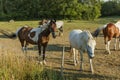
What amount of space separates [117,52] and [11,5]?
49.1 meters

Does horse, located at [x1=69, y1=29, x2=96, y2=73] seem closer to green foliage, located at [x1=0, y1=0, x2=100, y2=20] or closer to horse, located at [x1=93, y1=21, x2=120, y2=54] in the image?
horse, located at [x1=93, y1=21, x2=120, y2=54]

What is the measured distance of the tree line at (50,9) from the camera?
51.6 meters

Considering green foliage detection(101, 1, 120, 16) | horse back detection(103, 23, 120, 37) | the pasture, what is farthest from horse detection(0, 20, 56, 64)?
green foliage detection(101, 1, 120, 16)

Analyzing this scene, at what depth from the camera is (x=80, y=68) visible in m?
10.2

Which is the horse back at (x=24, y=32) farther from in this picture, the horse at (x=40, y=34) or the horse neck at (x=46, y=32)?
the horse neck at (x=46, y=32)

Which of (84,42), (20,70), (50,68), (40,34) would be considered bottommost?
(50,68)

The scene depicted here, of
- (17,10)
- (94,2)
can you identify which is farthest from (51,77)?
(17,10)

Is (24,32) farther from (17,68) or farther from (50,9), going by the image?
(50,9)

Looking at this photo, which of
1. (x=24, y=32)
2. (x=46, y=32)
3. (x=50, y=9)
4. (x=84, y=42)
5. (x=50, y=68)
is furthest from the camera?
(x=50, y=9)

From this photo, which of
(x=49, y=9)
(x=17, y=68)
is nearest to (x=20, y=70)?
(x=17, y=68)

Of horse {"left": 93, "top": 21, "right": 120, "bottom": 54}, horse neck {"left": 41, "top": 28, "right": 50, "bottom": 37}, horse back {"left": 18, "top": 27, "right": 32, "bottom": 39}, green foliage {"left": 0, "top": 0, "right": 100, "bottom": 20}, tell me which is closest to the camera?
horse neck {"left": 41, "top": 28, "right": 50, "bottom": 37}

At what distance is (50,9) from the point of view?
53.5 meters

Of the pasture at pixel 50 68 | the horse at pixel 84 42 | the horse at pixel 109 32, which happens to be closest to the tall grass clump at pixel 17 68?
the pasture at pixel 50 68

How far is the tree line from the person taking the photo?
51625mm
